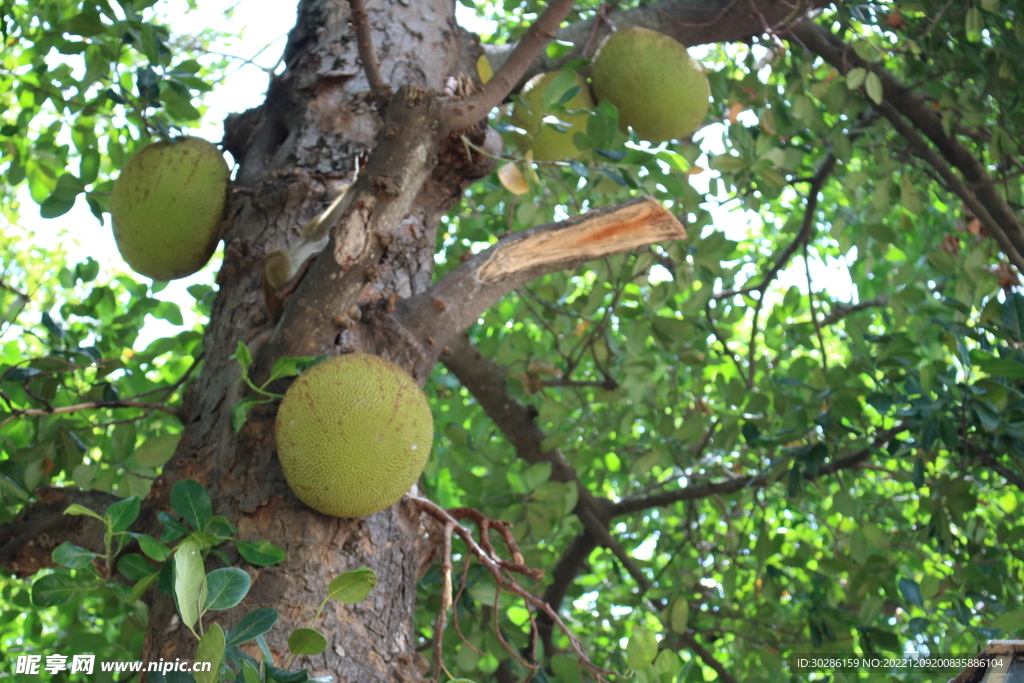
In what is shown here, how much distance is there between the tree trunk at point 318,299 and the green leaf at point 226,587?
0.59 feet

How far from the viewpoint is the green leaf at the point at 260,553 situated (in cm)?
110

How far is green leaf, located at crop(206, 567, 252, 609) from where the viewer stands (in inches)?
35.9

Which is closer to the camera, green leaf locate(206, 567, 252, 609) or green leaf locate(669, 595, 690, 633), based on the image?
green leaf locate(206, 567, 252, 609)

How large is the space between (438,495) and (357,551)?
6.50 ft

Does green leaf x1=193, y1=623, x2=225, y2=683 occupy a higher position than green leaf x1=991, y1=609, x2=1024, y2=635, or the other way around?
green leaf x1=193, y1=623, x2=225, y2=683

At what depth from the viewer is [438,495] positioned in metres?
3.18

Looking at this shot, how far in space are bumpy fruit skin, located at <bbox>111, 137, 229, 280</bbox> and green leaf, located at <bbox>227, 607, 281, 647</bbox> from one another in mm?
948

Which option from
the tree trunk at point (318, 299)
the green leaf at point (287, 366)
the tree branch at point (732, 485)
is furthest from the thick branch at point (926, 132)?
the green leaf at point (287, 366)

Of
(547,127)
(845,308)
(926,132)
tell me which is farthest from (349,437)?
(845,308)

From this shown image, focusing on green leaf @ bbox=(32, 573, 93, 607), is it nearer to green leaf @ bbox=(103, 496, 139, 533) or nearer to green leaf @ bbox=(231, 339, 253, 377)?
green leaf @ bbox=(103, 496, 139, 533)

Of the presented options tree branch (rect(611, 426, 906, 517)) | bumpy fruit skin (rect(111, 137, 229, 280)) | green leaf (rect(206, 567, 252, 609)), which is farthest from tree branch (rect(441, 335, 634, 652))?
green leaf (rect(206, 567, 252, 609))

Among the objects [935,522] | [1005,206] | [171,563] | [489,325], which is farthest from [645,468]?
[171,563]

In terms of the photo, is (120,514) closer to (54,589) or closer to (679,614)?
(54,589)

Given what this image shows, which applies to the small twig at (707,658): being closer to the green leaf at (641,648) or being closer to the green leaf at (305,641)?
the green leaf at (641,648)
